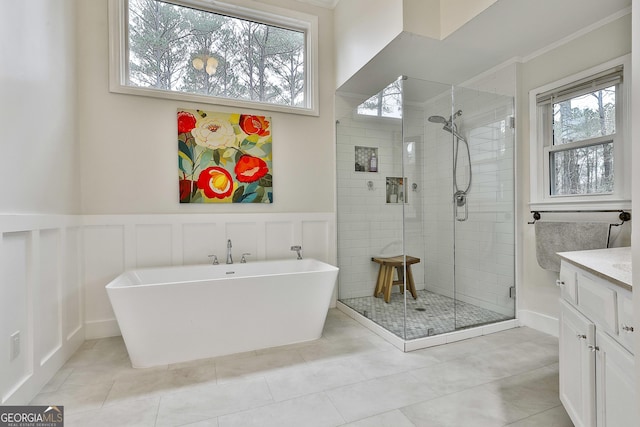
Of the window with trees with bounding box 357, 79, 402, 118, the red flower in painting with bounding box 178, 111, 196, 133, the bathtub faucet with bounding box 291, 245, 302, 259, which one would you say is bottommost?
the bathtub faucet with bounding box 291, 245, 302, 259

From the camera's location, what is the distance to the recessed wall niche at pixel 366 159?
129 inches

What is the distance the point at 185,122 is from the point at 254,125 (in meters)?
0.63

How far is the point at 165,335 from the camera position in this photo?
2090mm

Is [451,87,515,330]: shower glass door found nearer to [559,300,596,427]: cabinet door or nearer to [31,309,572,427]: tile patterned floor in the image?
[31,309,572,427]: tile patterned floor

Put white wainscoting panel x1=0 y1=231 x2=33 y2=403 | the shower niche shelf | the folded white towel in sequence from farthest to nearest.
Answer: the shower niche shelf, the folded white towel, white wainscoting panel x1=0 y1=231 x2=33 y2=403

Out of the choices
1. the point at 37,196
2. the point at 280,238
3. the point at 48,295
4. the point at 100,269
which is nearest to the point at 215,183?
the point at 280,238

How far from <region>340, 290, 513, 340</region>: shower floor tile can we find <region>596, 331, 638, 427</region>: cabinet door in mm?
1359

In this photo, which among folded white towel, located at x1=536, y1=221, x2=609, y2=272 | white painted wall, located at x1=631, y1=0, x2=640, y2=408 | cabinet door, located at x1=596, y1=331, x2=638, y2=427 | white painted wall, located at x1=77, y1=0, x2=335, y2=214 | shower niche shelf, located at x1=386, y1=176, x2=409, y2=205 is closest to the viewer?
white painted wall, located at x1=631, y1=0, x2=640, y2=408

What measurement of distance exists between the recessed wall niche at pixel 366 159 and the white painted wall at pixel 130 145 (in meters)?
0.66

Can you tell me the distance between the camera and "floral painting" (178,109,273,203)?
112 inches

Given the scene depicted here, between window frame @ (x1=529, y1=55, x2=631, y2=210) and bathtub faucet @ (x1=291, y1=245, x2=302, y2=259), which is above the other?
window frame @ (x1=529, y1=55, x2=631, y2=210)

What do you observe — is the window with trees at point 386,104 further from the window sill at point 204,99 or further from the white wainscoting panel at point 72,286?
the white wainscoting panel at point 72,286

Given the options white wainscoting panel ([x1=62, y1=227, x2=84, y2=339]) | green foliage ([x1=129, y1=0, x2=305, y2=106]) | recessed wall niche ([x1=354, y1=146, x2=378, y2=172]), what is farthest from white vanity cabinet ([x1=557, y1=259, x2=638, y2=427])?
white wainscoting panel ([x1=62, y1=227, x2=84, y2=339])

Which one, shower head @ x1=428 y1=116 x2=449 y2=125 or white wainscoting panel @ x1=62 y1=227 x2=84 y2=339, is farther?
shower head @ x1=428 y1=116 x2=449 y2=125
